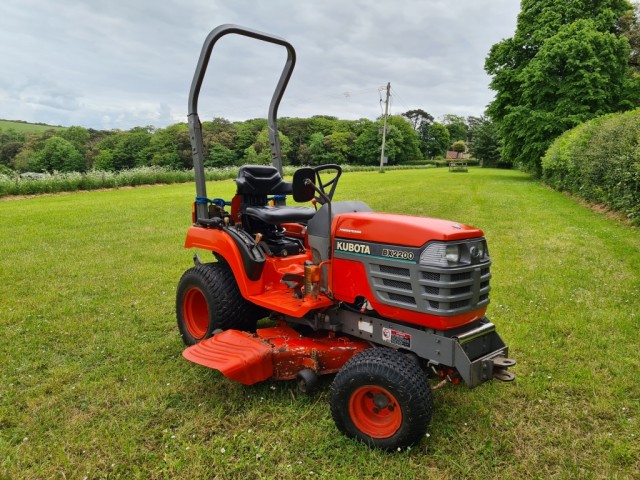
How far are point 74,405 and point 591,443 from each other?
3.42 metres

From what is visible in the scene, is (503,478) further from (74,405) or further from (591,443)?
(74,405)

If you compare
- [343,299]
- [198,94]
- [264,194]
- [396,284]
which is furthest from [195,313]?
[396,284]

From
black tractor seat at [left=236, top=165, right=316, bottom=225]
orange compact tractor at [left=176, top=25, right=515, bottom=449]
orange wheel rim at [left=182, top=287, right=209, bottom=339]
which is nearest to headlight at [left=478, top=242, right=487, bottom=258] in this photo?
orange compact tractor at [left=176, top=25, right=515, bottom=449]

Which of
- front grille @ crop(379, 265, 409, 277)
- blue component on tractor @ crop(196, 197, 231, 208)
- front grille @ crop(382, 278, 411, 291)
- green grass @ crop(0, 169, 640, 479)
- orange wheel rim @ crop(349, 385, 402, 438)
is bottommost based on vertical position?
green grass @ crop(0, 169, 640, 479)

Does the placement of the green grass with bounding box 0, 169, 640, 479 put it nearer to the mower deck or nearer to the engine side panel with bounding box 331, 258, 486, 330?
the mower deck

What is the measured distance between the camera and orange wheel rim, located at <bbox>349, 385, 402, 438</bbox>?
8.73 ft

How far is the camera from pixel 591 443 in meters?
2.76

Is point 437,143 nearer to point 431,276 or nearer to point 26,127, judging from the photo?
point 26,127

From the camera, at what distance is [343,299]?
9.95 feet

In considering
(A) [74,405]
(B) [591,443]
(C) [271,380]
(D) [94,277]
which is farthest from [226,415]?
(D) [94,277]

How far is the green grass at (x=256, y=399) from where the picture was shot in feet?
8.42

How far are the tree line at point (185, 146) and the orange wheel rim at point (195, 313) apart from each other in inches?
760

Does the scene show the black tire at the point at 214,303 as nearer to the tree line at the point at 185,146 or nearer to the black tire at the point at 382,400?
the black tire at the point at 382,400

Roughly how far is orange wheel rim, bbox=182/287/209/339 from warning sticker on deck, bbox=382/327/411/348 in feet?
6.11
